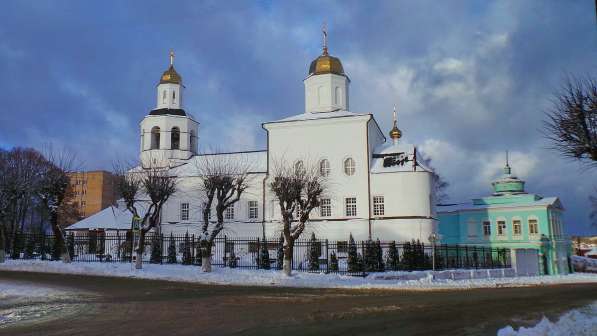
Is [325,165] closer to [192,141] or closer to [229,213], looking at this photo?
[229,213]

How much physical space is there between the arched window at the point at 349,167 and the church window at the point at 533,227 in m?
19.3

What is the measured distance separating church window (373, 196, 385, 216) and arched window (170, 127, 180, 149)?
17814 mm

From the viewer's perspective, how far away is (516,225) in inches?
1844

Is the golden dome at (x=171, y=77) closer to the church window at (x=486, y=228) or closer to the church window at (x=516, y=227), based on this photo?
the church window at (x=486, y=228)

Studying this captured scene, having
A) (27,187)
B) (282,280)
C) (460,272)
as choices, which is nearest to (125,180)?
(27,187)

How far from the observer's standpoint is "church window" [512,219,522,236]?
4655 cm

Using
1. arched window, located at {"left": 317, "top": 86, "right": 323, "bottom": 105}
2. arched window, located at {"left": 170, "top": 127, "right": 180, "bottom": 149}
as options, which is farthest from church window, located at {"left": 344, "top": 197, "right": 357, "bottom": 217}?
arched window, located at {"left": 170, "top": 127, "right": 180, "bottom": 149}

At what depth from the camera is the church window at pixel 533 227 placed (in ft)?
151

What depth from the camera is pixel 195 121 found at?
45.6 meters

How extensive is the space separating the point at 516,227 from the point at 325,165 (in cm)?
2001

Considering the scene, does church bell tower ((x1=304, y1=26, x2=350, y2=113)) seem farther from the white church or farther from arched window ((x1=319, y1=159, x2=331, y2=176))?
arched window ((x1=319, y1=159, x2=331, y2=176))

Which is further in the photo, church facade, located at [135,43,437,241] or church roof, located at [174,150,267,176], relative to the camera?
church roof, located at [174,150,267,176]

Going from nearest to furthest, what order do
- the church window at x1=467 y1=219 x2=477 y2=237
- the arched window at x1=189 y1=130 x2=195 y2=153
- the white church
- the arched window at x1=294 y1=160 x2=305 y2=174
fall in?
the arched window at x1=294 y1=160 x2=305 y2=174 < the white church < the arched window at x1=189 y1=130 x2=195 y2=153 < the church window at x1=467 y1=219 x2=477 y2=237

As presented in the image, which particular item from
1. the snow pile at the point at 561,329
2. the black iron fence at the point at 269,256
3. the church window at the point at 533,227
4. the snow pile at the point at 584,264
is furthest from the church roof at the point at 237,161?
the snow pile at the point at 584,264
